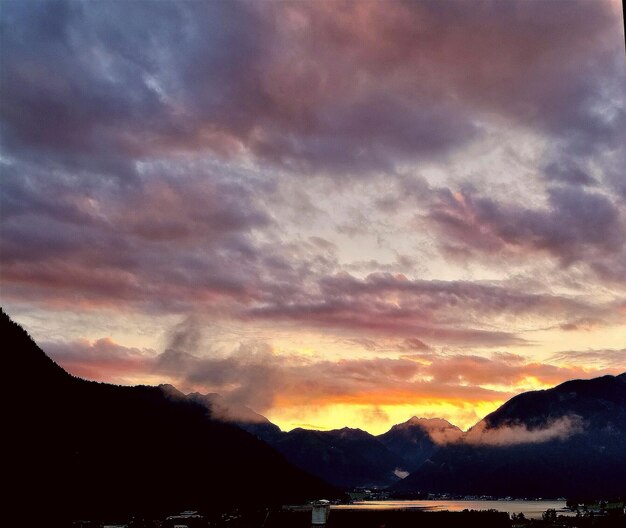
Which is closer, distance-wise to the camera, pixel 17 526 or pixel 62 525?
pixel 17 526

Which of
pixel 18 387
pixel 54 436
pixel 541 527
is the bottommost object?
pixel 541 527

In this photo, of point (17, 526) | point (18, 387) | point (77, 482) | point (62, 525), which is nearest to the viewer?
point (17, 526)

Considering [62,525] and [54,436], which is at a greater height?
[54,436]

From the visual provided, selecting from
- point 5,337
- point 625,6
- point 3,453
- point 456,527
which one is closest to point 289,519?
point 456,527

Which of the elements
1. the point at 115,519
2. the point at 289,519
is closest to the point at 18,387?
the point at 115,519

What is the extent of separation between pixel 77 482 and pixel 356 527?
9837 centimetres

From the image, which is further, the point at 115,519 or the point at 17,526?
the point at 115,519

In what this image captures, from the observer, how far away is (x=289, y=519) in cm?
14175

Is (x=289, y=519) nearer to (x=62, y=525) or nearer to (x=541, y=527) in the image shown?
(x=62, y=525)

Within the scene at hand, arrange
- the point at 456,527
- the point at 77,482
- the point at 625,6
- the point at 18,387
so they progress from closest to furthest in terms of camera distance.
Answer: the point at 625,6
the point at 456,527
the point at 18,387
the point at 77,482

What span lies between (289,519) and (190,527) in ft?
165

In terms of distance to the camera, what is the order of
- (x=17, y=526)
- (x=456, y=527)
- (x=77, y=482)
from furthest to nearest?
(x=77, y=482)
(x=456, y=527)
(x=17, y=526)

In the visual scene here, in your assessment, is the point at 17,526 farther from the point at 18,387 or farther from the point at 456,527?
the point at 456,527

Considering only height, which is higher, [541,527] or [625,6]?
[625,6]
